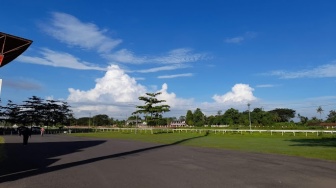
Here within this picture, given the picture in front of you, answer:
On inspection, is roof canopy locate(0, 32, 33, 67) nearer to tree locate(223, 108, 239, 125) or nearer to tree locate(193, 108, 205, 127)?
tree locate(223, 108, 239, 125)

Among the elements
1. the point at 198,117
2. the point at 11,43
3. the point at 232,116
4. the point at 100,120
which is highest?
the point at 11,43

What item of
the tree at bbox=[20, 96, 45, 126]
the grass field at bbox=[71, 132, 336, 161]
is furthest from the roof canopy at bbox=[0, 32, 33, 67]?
the tree at bbox=[20, 96, 45, 126]

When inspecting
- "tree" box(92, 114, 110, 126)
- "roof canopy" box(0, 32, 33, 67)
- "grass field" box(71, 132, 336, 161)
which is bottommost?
"grass field" box(71, 132, 336, 161)

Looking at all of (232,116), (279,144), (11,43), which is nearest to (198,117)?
(232,116)

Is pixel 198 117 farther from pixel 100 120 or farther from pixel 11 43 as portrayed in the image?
pixel 11 43

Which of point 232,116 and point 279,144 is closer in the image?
point 279,144

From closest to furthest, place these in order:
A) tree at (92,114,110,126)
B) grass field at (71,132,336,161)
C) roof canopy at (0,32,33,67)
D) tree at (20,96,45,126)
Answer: roof canopy at (0,32,33,67)
grass field at (71,132,336,161)
tree at (20,96,45,126)
tree at (92,114,110,126)

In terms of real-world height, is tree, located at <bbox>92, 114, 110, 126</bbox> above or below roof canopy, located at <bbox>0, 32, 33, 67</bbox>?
below

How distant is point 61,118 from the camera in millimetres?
102625

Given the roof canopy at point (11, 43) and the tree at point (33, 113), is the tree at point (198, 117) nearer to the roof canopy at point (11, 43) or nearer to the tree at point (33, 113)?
the tree at point (33, 113)

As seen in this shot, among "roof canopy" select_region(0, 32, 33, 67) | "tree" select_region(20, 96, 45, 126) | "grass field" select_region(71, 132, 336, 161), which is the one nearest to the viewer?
"roof canopy" select_region(0, 32, 33, 67)

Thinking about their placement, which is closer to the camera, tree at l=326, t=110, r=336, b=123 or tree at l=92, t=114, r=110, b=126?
tree at l=326, t=110, r=336, b=123

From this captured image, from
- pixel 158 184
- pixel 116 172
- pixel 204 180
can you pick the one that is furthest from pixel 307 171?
pixel 116 172

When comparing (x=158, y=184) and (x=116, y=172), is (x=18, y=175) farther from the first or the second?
(x=158, y=184)
